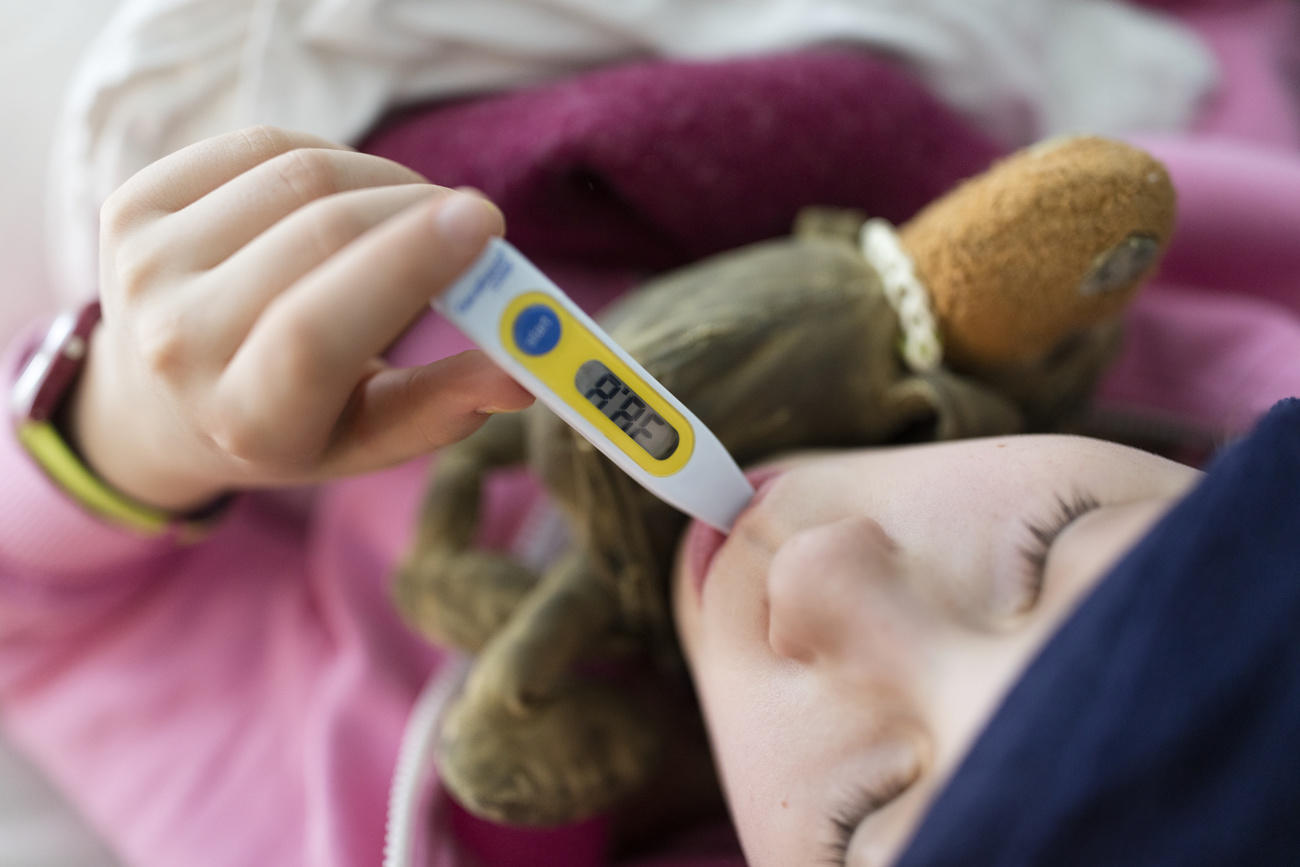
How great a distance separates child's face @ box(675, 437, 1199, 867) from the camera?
251 millimetres

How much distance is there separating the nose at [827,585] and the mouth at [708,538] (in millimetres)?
45

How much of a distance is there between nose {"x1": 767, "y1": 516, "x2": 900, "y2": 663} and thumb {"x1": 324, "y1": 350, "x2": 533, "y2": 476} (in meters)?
0.10

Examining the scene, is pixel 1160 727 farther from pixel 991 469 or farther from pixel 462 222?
pixel 462 222

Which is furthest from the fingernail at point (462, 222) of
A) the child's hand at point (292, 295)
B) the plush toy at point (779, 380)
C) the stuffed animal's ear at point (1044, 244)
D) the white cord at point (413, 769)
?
the white cord at point (413, 769)

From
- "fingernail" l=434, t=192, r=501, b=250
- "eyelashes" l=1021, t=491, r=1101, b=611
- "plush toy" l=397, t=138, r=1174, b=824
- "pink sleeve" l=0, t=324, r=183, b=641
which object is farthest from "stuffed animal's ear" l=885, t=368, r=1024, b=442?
"pink sleeve" l=0, t=324, r=183, b=641

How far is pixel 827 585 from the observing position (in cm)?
28

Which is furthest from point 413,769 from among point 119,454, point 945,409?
point 945,409

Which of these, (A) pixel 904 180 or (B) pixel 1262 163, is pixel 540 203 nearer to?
(A) pixel 904 180

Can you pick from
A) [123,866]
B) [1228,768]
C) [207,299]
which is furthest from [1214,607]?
[123,866]

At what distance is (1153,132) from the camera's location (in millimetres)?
647

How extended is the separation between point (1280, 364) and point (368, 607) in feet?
1.96

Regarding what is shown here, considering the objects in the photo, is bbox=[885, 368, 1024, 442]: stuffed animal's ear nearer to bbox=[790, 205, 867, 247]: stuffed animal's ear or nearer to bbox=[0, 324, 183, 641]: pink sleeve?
bbox=[790, 205, 867, 247]: stuffed animal's ear

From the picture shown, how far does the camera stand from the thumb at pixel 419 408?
29 cm

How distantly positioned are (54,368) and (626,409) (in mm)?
340
